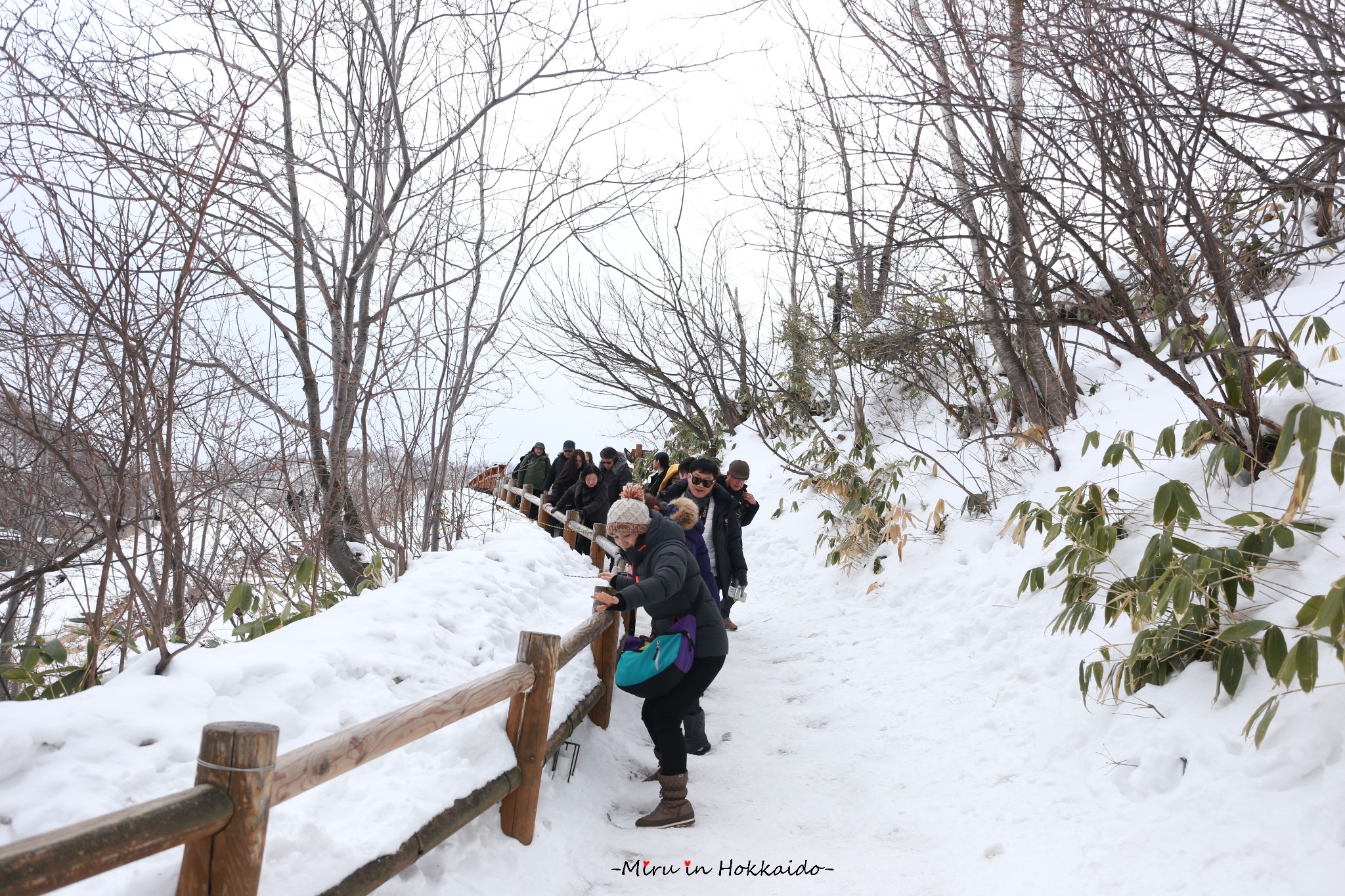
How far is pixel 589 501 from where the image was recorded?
10391 millimetres

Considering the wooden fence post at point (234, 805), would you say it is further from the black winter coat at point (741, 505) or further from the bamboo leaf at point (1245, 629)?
the black winter coat at point (741, 505)

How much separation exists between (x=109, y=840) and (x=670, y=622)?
2.43 meters

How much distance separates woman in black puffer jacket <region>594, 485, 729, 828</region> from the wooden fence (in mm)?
597

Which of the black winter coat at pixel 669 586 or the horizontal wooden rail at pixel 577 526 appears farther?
the horizontal wooden rail at pixel 577 526

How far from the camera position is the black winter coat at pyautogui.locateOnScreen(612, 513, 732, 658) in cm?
343

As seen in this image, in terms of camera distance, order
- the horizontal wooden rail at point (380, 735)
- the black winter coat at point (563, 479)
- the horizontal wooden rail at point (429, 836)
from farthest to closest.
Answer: the black winter coat at point (563, 479) < the horizontal wooden rail at point (429, 836) < the horizontal wooden rail at point (380, 735)

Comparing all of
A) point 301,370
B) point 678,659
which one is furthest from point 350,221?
point 678,659

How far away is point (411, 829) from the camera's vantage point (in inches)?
96.3

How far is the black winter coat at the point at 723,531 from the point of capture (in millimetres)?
6855

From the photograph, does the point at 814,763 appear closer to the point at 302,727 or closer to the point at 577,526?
the point at 302,727

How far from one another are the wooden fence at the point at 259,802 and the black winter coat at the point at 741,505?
3823mm

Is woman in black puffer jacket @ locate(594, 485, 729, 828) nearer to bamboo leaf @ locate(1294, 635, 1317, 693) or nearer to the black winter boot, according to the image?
the black winter boot

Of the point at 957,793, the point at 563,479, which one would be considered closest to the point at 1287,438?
the point at 957,793

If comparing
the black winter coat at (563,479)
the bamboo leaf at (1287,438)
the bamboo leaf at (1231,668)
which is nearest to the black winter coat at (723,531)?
the black winter coat at (563,479)
